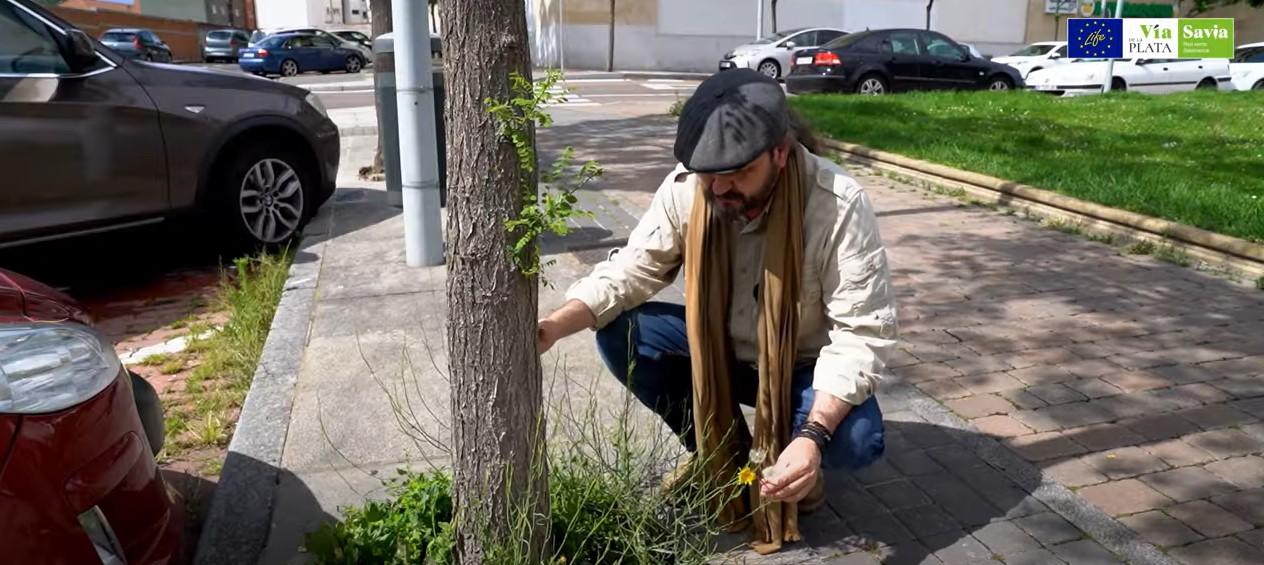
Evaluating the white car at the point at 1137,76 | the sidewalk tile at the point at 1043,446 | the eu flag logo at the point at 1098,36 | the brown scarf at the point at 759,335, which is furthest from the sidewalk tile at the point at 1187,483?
the white car at the point at 1137,76

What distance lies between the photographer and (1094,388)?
406cm

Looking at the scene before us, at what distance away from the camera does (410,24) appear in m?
5.68

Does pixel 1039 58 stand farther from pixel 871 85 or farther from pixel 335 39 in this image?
pixel 335 39

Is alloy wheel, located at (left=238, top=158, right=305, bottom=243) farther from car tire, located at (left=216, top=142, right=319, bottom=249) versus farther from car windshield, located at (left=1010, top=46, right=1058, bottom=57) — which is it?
car windshield, located at (left=1010, top=46, right=1058, bottom=57)

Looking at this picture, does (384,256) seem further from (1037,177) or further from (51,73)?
(1037,177)

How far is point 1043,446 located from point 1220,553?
0.74 m

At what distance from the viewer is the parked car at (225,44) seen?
36.1 meters

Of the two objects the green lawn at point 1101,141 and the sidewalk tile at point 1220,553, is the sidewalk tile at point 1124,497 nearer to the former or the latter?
the sidewalk tile at point 1220,553

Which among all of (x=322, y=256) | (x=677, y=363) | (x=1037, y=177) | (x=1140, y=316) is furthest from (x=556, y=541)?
(x=1037, y=177)

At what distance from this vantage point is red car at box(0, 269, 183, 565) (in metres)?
1.99

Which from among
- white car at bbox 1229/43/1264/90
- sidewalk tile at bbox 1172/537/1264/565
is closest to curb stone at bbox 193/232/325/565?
sidewalk tile at bbox 1172/537/1264/565

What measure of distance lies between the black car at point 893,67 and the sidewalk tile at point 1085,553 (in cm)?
1570

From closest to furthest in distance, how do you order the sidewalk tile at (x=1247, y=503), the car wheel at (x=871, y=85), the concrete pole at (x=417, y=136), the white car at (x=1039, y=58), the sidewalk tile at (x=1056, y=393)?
the sidewalk tile at (x=1247, y=503) → the sidewalk tile at (x=1056, y=393) → the concrete pole at (x=417, y=136) → the car wheel at (x=871, y=85) → the white car at (x=1039, y=58)

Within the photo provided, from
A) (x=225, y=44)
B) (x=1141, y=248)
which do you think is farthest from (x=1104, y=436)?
(x=225, y=44)
